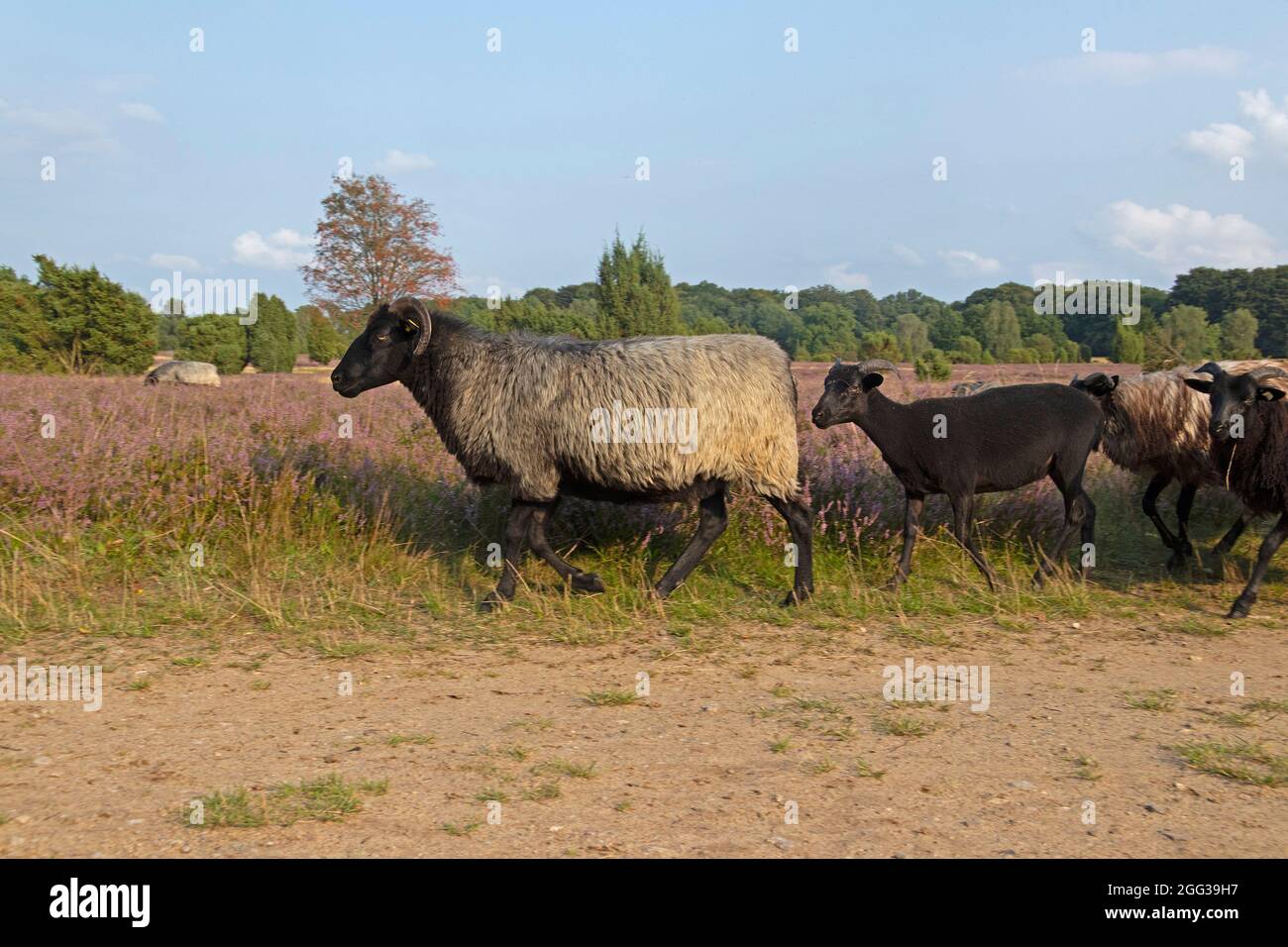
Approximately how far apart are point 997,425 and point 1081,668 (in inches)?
109

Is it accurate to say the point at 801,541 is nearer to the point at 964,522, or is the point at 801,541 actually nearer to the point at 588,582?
the point at 964,522

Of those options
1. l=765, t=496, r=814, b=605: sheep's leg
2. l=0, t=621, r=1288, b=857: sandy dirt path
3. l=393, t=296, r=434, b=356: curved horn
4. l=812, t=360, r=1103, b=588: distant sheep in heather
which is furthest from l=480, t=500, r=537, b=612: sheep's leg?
l=812, t=360, r=1103, b=588: distant sheep in heather

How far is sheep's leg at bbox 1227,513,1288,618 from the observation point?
25.1 ft

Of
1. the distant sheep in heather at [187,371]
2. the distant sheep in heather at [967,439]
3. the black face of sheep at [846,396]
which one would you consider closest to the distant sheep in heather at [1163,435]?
the distant sheep in heather at [967,439]

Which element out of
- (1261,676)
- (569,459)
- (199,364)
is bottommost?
(1261,676)

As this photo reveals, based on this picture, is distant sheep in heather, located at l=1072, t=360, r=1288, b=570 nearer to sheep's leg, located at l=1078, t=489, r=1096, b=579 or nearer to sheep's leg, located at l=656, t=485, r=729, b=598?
sheep's leg, located at l=1078, t=489, r=1096, b=579

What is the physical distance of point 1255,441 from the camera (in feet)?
25.9

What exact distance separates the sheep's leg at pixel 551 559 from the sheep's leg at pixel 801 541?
1.59 m

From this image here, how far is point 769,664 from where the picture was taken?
20.5ft

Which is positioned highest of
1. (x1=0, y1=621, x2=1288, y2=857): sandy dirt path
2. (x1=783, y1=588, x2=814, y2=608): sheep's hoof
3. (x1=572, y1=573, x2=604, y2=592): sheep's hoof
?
(x1=572, y1=573, x2=604, y2=592): sheep's hoof

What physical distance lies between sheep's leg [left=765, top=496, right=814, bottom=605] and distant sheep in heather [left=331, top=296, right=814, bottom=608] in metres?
0.01

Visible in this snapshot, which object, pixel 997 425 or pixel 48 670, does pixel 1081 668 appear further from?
pixel 48 670

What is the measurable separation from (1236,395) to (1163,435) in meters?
A: 1.87
